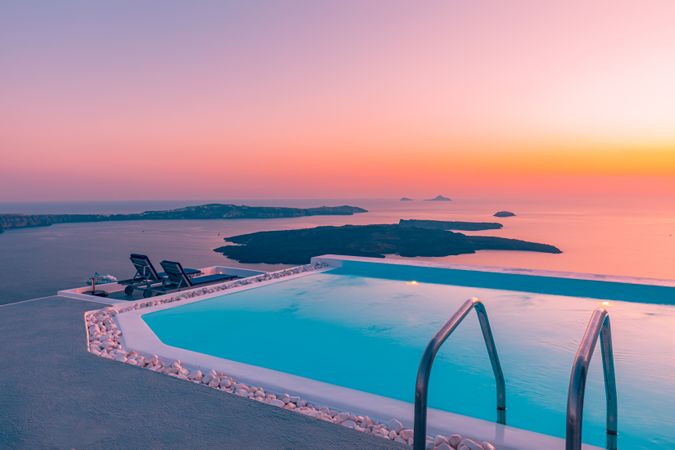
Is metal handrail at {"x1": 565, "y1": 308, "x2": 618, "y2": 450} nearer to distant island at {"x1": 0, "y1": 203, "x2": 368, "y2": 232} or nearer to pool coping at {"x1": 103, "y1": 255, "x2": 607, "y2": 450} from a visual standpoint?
pool coping at {"x1": 103, "y1": 255, "x2": 607, "y2": 450}

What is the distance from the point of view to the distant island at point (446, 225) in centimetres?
7088

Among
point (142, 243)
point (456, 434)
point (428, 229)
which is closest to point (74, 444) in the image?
point (456, 434)

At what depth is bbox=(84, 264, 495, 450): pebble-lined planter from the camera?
10.1 ft

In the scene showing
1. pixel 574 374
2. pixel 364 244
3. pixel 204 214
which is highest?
pixel 574 374

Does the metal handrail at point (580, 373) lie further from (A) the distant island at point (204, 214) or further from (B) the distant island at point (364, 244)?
(A) the distant island at point (204, 214)

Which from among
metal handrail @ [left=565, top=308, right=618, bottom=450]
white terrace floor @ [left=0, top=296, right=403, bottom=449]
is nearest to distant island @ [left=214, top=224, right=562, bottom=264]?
white terrace floor @ [left=0, top=296, right=403, bottom=449]

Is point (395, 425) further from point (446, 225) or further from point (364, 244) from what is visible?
point (446, 225)

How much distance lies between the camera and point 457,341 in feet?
23.5

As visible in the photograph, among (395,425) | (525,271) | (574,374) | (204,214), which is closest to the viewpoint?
(574,374)

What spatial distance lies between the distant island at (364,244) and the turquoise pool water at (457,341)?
4555 cm

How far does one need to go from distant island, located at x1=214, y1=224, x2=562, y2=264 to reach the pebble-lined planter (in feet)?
160

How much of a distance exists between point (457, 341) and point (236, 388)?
4.30m

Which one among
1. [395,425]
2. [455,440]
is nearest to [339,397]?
[395,425]

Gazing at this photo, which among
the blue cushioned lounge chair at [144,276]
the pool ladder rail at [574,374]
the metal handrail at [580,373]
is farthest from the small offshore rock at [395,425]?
the blue cushioned lounge chair at [144,276]
